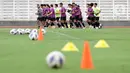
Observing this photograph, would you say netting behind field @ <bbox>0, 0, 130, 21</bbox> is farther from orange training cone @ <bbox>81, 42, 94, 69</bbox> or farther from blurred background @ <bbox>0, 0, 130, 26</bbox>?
orange training cone @ <bbox>81, 42, 94, 69</bbox>

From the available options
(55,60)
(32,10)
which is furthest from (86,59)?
(32,10)

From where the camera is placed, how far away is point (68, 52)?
988 centimetres

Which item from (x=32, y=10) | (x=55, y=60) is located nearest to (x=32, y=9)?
(x=32, y=10)

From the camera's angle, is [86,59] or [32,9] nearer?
[86,59]

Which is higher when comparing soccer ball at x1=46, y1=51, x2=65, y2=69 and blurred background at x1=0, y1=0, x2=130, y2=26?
blurred background at x1=0, y1=0, x2=130, y2=26

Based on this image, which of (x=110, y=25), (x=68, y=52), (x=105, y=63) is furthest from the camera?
(x=110, y=25)

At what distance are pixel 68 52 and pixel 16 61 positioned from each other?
212 cm

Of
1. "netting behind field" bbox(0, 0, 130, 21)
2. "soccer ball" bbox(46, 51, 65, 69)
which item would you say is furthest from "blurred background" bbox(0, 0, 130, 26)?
"soccer ball" bbox(46, 51, 65, 69)

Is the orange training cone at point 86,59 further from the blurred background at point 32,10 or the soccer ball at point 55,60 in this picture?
the blurred background at point 32,10

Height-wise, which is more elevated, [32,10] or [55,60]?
[32,10]

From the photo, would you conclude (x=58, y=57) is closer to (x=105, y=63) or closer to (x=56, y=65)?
(x=56, y=65)

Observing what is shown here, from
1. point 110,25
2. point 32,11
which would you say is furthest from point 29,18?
point 110,25

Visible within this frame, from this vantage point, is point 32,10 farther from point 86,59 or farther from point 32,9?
point 86,59

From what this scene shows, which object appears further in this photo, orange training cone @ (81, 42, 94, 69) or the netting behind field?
the netting behind field
